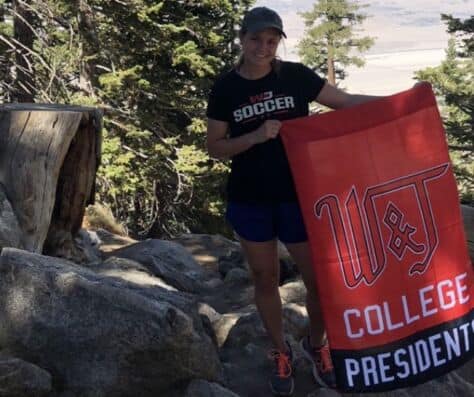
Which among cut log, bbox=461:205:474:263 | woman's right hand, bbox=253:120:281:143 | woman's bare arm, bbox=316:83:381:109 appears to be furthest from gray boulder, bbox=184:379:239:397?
cut log, bbox=461:205:474:263

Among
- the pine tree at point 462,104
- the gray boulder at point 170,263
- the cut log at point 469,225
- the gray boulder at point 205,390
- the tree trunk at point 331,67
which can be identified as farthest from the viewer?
the tree trunk at point 331,67

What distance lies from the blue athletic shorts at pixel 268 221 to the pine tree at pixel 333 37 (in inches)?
1503

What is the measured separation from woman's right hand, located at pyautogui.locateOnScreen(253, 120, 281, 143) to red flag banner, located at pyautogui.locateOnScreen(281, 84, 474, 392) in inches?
3.4

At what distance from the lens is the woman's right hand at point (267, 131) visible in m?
3.15

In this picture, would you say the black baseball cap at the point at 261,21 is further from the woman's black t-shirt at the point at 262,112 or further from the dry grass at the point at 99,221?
the dry grass at the point at 99,221

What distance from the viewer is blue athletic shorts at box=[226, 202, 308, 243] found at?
3.39m

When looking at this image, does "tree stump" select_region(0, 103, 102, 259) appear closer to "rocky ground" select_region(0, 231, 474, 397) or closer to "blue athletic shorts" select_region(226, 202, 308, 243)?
"rocky ground" select_region(0, 231, 474, 397)

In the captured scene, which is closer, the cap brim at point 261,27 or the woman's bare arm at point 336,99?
the cap brim at point 261,27

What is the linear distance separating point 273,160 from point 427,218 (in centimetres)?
88

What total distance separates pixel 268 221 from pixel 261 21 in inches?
40.5

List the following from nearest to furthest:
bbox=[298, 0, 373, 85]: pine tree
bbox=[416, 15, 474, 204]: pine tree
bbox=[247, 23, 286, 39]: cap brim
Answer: bbox=[247, 23, 286, 39]: cap brim
bbox=[416, 15, 474, 204]: pine tree
bbox=[298, 0, 373, 85]: pine tree

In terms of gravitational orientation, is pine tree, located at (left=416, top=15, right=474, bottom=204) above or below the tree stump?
above

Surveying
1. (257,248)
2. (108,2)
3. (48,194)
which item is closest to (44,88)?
(108,2)

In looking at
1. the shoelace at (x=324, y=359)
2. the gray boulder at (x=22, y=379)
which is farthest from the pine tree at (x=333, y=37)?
the gray boulder at (x=22, y=379)
